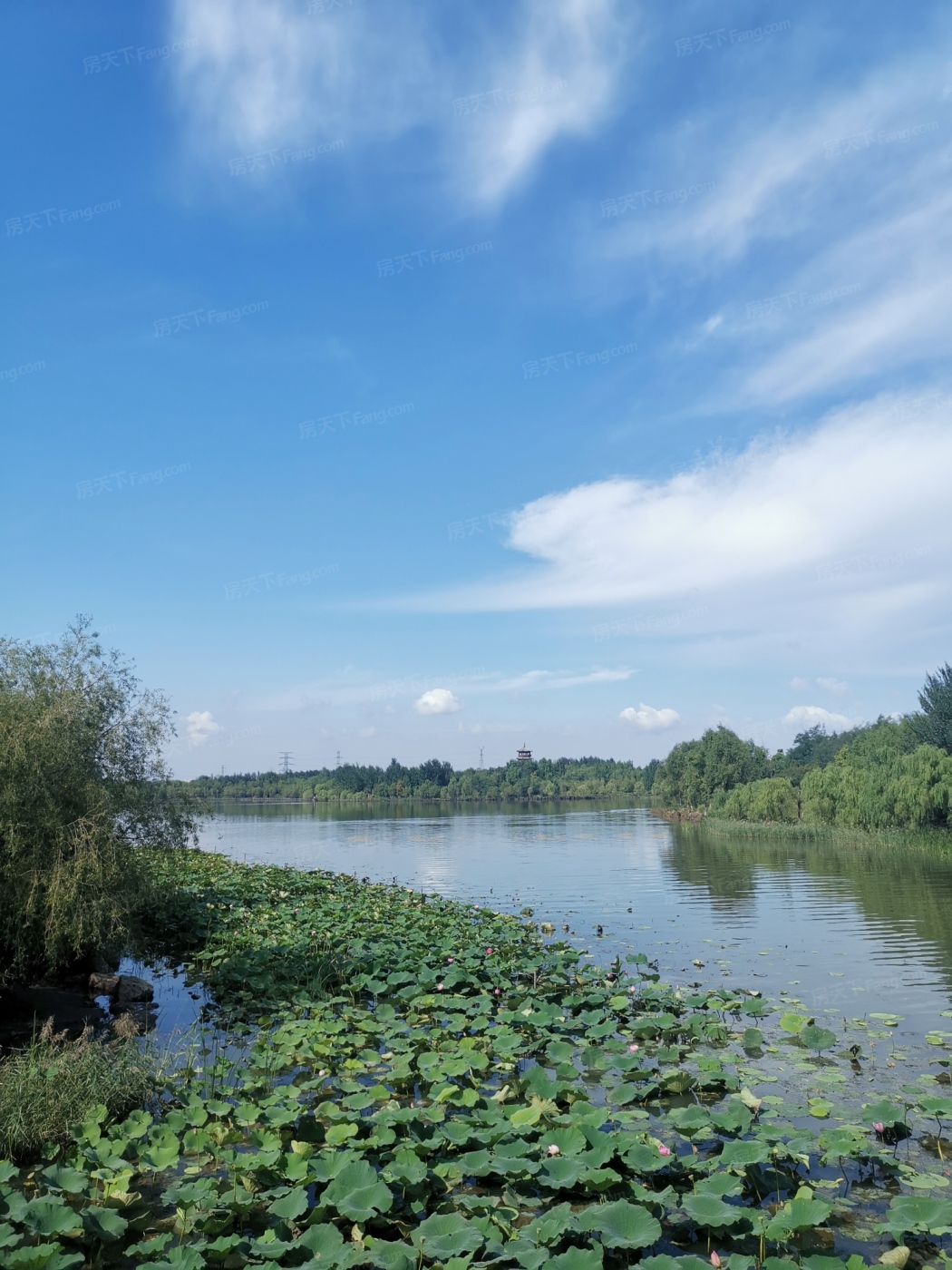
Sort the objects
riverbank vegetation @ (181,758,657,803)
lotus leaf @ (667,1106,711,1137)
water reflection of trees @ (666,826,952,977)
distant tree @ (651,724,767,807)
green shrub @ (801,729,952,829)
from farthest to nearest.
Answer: riverbank vegetation @ (181,758,657,803) → distant tree @ (651,724,767,807) → green shrub @ (801,729,952,829) → water reflection of trees @ (666,826,952,977) → lotus leaf @ (667,1106,711,1137)

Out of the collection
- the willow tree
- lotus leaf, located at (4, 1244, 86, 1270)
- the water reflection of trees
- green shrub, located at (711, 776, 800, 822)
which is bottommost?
the water reflection of trees

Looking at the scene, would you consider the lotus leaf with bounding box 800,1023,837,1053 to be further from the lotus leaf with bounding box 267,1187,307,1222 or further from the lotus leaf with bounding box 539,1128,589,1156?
the lotus leaf with bounding box 267,1187,307,1222

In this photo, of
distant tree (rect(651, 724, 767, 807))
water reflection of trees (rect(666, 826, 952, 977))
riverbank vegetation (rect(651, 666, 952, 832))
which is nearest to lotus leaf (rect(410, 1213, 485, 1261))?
water reflection of trees (rect(666, 826, 952, 977))

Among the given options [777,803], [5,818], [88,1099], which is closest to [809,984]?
[88,1099]

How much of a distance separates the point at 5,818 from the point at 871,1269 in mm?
9666

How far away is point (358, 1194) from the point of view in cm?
510

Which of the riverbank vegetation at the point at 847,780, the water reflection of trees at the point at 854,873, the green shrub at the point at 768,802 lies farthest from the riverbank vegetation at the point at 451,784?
the water reflection of trees at the point at 854,873

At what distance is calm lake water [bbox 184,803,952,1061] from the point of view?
42.8 ft

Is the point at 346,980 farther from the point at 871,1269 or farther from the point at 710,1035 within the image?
the point at 871,1269

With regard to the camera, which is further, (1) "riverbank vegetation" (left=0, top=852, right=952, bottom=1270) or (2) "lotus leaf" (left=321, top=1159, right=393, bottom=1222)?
(2) "lotus leaf" (left=321, top=1159, right=393, bottom=1222)

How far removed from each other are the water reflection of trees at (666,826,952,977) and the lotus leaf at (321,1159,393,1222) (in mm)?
12035

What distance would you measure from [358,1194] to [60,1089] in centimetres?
317

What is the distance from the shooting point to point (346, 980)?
11.9 m

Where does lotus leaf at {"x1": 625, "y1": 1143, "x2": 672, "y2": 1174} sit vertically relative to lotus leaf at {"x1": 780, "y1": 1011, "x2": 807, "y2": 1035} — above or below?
above
